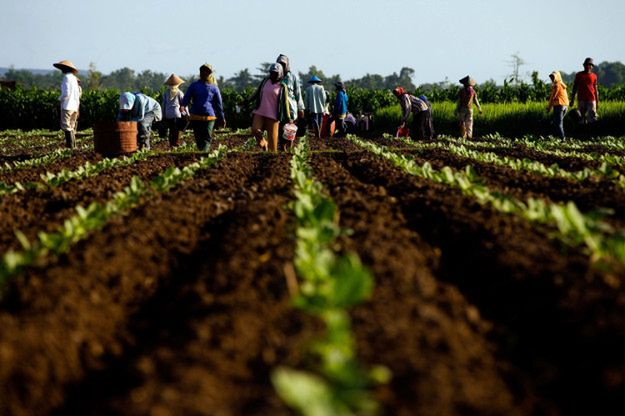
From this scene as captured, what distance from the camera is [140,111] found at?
1121cm

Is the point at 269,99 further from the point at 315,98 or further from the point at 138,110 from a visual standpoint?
the point at 315,98

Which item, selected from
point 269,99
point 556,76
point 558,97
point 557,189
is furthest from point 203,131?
point 556,76

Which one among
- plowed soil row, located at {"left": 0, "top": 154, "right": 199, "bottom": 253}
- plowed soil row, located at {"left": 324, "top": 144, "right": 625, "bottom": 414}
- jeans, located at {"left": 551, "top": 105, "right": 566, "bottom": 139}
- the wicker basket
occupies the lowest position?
plowed soil row, located at {"left": 324, "top": 144, "right": 625, "bottom": 414}

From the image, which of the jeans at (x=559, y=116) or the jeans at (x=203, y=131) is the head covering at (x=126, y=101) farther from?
the jeans at (x=559, y=116)

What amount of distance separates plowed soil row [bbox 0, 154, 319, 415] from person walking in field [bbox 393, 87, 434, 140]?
39.2 ft

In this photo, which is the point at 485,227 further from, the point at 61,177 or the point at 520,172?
the point at 61,177

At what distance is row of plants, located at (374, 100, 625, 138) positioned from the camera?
18.4 meters

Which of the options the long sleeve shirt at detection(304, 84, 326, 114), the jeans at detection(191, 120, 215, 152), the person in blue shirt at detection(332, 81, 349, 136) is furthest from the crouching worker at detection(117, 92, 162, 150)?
the person in blue shirt at detection(332, 81, 349, 136)

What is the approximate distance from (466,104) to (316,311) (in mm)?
14318

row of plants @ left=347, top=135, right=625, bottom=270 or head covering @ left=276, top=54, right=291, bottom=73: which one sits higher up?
head covering @ left=276, top=54, right=291, bottom=73

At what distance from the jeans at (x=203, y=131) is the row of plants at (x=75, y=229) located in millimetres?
4478

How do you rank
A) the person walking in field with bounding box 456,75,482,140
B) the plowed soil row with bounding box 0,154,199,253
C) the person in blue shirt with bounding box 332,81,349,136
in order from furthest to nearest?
the person in blue shirt with bounding box 332,81,349,136 < the person walking in field with bounding box 456,75,482,140 < the plowed soil row with bounding box 0,154,199,253

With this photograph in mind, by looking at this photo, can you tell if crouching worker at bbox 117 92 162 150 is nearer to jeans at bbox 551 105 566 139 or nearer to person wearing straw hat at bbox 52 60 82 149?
person wearing straw hat at bbox 52 60 82 149

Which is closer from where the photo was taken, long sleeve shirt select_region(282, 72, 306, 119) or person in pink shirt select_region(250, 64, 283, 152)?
person in pink shirt select_region(250, 64, 283, 152)
